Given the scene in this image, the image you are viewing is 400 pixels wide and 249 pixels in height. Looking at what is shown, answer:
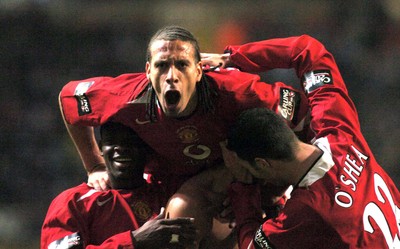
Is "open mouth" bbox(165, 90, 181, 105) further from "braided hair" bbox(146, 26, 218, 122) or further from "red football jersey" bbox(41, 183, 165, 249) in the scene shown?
"red football jersey" bbox(41, 183, 165, 249)

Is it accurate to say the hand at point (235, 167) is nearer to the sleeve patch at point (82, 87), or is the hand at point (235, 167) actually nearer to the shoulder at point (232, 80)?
the shoulder at point (232, 80)

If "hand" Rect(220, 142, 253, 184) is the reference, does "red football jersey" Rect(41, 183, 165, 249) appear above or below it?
below

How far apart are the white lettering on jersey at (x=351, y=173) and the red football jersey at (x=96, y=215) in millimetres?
792

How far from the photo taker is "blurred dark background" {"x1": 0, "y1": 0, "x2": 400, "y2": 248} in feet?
18.5

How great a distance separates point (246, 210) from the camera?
113 inches

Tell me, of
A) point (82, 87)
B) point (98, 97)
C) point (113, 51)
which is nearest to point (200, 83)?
point (98, 97)

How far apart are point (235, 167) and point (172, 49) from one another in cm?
48

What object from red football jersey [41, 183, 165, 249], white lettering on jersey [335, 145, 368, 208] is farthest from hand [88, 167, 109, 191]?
white lettering on jersey [335, 145, 368, 208]

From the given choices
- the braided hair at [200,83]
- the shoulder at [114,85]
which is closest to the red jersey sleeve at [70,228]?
the shoulder at [114,85]

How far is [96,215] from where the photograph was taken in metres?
3.11

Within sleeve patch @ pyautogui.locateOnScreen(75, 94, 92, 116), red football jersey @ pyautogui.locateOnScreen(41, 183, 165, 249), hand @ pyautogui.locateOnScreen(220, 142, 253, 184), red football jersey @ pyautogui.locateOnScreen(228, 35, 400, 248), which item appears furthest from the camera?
sleeve patch @ pyautogui.locateOnScreen(75, 94, 92, 116)

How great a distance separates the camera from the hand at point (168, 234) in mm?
2852

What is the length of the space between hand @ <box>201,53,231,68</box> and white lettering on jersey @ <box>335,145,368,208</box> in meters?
0.64

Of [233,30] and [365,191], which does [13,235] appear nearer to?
[233,30]
